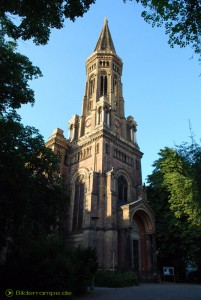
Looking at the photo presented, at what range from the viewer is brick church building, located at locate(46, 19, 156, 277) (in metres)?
27.3

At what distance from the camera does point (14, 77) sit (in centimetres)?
1377

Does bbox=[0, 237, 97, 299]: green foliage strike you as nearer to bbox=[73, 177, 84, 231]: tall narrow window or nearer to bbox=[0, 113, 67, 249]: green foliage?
bbox=[0, 113, 67, 249]: green foliage

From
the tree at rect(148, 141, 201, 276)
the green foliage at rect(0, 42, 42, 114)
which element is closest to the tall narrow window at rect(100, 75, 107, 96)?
the tree at rect(148, 141, 201, 276)

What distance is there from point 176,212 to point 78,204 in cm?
1171

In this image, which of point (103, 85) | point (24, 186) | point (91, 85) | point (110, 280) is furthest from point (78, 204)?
point (91, 85)

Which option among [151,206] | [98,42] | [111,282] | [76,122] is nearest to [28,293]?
[111,282]

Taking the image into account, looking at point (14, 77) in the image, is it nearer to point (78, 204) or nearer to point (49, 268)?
point (49, 268)

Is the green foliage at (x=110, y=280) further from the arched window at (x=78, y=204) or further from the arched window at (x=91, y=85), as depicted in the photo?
the arched window at (x=91, y=85)

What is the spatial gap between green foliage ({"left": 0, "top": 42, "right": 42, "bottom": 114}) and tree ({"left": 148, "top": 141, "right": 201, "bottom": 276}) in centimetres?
1244

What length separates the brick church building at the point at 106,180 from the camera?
89.6 ft

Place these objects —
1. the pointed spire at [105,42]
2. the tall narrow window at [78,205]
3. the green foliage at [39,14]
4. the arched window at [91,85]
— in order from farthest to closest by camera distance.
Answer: the pointed spire at [105,42] → the arched window at [91,85] → the tall narrow window at [78,205] → the green foliage at [39,14]

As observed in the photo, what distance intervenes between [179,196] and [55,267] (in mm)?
16397

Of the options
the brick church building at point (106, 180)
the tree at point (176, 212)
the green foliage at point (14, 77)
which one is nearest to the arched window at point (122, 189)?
the brick church building at point (106, 180)

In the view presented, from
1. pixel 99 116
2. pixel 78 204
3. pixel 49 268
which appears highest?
pixel 99 116
